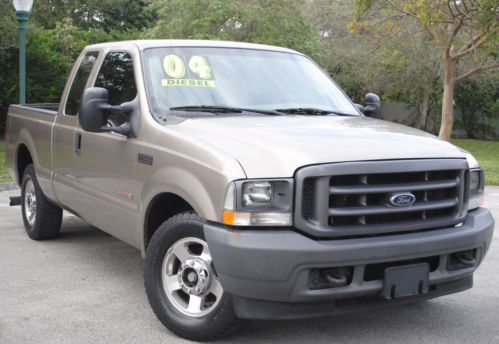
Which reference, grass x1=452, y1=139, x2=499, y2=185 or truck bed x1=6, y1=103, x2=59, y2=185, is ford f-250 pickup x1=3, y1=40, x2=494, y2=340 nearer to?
truck bed x1=6, y1=103, x2=59, y2=185

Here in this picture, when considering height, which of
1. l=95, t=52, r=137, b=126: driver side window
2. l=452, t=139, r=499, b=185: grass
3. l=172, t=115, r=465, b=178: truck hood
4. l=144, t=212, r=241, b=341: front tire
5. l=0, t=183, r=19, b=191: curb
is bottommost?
l=452, t=139, r=499, b=185: grass

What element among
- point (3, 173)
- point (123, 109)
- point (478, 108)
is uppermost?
point (123, 109)

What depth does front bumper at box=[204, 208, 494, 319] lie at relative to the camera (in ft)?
12.2

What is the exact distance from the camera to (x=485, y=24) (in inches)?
590

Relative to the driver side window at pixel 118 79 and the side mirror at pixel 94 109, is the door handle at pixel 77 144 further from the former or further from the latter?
the side mirror at pixel 94 109

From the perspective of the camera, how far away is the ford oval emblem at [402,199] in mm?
3975

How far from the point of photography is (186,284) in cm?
431

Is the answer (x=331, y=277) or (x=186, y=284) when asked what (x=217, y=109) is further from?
(x=331, y=277)

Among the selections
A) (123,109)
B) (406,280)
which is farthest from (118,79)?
(406,280)

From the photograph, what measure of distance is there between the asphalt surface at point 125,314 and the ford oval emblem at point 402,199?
956mm

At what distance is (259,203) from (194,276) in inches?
29.6

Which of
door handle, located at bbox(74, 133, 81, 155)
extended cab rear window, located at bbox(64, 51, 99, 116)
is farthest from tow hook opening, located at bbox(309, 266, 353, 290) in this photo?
extended cab rear window, located at bbox(64, 51, 99, 116)

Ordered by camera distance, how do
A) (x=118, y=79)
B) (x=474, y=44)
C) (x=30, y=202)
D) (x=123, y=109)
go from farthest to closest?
(x=474, y=44) → (x=30, y=202) → (x=118, y=79) → (x=123, y=109)

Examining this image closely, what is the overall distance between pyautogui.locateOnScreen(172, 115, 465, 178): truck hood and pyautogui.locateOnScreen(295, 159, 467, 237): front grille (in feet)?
0.26
